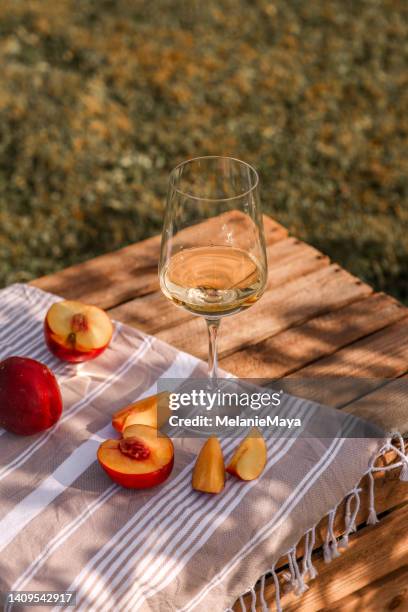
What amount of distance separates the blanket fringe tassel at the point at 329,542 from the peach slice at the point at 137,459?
251mm

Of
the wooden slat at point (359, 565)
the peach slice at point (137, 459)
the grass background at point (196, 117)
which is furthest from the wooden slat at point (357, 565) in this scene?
the grass background at point (196, 117)

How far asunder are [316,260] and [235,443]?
34.7 inches

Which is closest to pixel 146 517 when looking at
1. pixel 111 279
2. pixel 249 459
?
pixel 249 459

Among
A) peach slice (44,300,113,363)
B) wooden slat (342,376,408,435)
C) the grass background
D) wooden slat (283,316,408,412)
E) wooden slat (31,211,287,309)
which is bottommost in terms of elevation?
the grass background

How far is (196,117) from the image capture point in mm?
4410

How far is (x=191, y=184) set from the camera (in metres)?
1.51

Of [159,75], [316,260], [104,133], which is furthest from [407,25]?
[316,260]

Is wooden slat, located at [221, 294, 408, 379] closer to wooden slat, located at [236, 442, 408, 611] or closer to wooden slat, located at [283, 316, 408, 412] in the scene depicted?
wooden slat, located at [283, 316, 408, 412]

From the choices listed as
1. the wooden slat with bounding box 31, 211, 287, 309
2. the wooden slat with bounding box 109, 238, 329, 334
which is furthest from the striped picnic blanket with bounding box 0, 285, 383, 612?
the wooden slat with bounding box 31, 211, 287, 309

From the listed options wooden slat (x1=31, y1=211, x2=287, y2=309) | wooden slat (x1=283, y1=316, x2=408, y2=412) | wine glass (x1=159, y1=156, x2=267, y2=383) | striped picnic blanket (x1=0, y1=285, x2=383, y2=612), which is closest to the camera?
striped picnic blanket (x1=0, y1=285, x2=383, y2=612)

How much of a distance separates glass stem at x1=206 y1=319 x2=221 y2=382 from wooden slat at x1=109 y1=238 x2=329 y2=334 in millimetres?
276

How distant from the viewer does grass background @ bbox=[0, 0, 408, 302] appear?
3.70m

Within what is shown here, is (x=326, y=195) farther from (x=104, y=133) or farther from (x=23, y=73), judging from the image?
(x=23, y=73)

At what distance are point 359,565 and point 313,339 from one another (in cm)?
54
